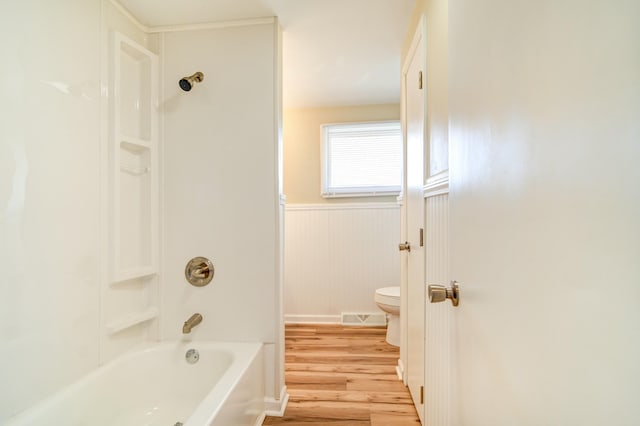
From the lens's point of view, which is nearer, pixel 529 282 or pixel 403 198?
pixel 529 282

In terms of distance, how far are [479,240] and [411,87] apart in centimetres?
148

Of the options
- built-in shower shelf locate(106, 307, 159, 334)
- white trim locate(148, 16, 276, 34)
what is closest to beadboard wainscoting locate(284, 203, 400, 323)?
built-in shower shelf locate(106, 307, 159, 334)

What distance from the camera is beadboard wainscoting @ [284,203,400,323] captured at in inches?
121

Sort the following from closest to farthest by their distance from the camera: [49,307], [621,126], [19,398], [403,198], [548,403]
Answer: [621,126], [548,403], [19,398], [49,307], [403,198]

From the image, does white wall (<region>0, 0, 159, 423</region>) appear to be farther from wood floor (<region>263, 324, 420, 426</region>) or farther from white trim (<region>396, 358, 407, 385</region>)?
white trim (<region>396, 358, 407, 385</region>)

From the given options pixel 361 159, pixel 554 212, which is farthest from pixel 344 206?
pixel 554 212

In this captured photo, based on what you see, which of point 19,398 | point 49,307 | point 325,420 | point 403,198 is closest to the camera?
point 19,398

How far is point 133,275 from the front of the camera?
1660 mm

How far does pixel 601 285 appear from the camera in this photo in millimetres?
322

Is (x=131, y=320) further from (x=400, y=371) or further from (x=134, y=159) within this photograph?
(x=400, y=371)

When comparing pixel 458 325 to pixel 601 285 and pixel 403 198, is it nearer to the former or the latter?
pixel 601 285

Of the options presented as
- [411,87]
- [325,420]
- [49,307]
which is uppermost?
[411,87]

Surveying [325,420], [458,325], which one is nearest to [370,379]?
[325,420]

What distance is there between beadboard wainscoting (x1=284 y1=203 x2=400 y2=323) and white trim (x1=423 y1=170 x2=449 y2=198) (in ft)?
5.49
